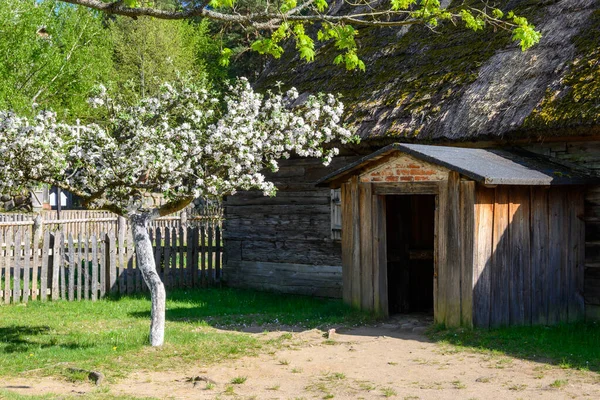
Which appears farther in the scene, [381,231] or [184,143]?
[381,231]

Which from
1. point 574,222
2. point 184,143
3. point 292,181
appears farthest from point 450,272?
point 292,181

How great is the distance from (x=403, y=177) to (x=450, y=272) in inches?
55.4

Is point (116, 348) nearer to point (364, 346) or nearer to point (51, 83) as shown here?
point (364, 346)

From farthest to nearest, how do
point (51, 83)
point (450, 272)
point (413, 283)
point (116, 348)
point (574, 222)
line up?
1. point (51, 83)
2. point (413, 283)
3. point (574, 222)
4. point (450, 272)
5. point (116, 348)

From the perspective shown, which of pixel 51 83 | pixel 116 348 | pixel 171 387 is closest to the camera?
pixel 171 387

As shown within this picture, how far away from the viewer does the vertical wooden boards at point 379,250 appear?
11000mm

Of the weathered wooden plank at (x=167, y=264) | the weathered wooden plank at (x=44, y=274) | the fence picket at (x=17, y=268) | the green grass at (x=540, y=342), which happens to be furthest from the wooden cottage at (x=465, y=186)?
the fence picket at (x=17, y=268)

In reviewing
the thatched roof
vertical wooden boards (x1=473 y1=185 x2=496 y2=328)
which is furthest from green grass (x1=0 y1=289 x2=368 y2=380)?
the thatched roof

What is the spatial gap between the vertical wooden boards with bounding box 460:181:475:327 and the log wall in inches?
147

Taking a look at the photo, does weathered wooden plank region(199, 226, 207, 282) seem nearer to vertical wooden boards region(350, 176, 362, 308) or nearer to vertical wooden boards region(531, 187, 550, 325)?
vertical wooden boards region(350, 176, 362, 308)

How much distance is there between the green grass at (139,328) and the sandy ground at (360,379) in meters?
0.43

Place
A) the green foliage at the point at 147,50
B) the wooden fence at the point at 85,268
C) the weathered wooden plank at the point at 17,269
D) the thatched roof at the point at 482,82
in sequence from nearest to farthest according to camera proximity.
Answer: the thatched roof at the point at 482,82 < the weathered wooden plank at the point at 17,269 < the wooden fence at the point at 85,268 < the green foliage at the point at 147,50

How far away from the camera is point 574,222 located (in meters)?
10.8

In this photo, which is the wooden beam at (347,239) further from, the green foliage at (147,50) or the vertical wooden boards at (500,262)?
the green foliage at (147,50)
